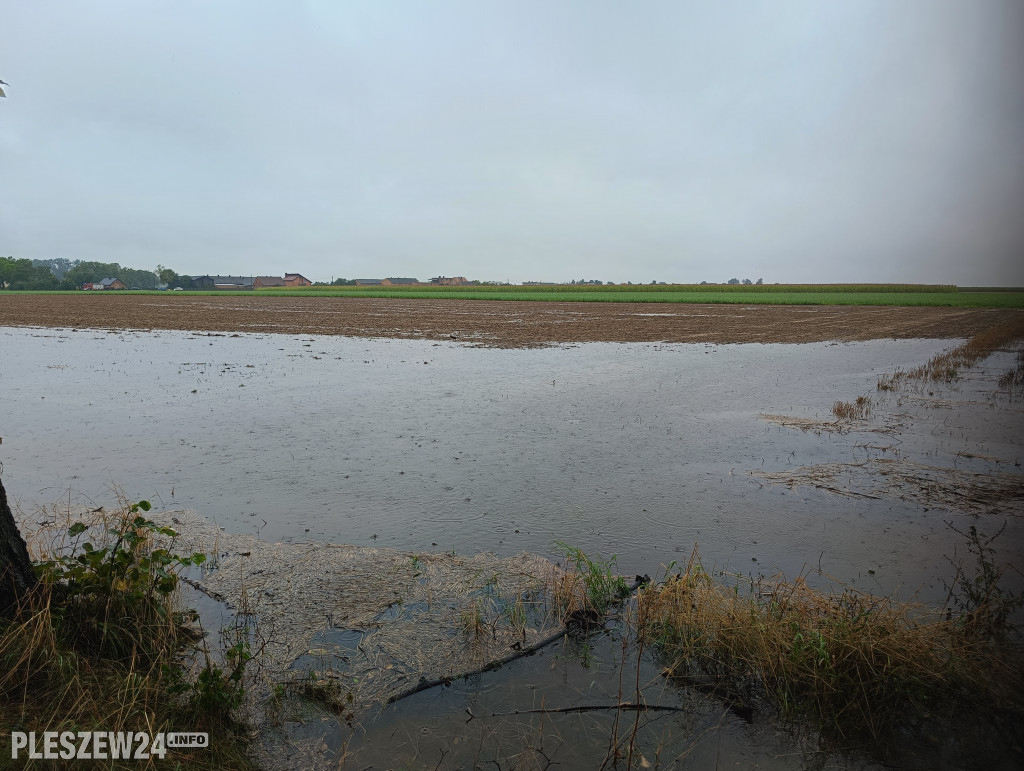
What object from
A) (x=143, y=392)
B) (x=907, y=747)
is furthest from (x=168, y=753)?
(x=143, y=392)

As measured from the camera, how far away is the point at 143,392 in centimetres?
1349

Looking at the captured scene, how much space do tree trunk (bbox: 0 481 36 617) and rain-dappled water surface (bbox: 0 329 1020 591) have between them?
2638 millimetres

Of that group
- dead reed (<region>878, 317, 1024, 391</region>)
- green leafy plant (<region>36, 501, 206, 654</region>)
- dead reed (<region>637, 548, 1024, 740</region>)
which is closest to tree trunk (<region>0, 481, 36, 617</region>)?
green leafy plant (<region>36, 501, 206, 654</region>)

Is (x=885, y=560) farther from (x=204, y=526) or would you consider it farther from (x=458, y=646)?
(x=204, y=526)

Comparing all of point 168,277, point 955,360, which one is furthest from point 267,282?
point 955,360

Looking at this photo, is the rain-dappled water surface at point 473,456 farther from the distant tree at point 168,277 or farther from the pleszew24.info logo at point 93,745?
the distant tree at point 168,277

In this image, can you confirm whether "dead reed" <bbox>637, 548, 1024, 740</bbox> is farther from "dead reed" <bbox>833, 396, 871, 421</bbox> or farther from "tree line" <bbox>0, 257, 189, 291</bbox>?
"tree line" <bbox>0, 257, 189, 291</bbox>

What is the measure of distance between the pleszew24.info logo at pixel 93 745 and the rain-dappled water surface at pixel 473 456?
2971mm

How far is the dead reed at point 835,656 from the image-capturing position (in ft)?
12.0

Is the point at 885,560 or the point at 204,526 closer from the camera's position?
the point at 885,560

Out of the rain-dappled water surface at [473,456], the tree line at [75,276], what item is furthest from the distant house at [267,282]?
the rain-dappled water surface at [473,456]

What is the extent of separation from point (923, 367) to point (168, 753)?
21287 millimetres

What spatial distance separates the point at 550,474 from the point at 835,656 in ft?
15.1

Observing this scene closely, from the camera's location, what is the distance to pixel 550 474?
8148 millimetres
